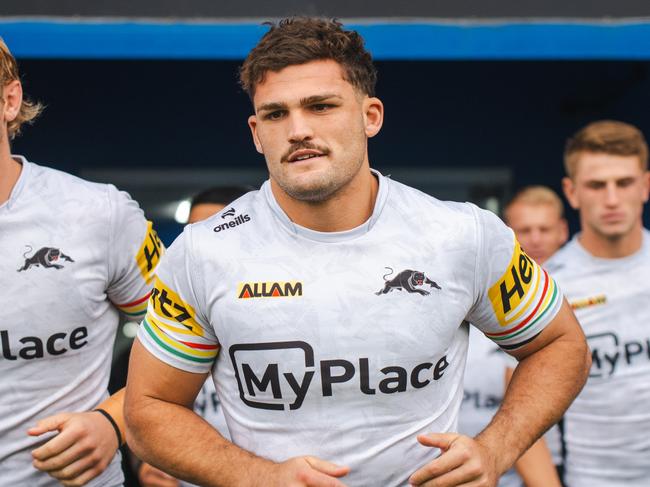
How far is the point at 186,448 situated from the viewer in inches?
86.1

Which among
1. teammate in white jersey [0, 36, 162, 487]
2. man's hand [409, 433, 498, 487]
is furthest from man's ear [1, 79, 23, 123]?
man's hand [409, 433, 498, 487]

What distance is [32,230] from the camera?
2600mm

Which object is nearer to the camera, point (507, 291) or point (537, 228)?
point (507, 291)

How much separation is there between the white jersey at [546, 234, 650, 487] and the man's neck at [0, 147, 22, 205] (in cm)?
230

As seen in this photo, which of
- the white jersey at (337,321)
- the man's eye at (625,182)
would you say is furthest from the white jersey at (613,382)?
the white jersey at (337,321)

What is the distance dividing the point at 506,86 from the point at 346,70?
454 cm

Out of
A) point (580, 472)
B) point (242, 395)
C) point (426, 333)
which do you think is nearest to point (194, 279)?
point (242, 395)

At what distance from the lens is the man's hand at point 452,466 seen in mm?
2037

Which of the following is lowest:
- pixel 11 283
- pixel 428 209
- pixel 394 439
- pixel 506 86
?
pixel 394 439

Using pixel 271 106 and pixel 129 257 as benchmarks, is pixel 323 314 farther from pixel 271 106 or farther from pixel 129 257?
pixel 129 257

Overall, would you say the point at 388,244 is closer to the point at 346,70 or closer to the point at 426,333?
the point at 426,333

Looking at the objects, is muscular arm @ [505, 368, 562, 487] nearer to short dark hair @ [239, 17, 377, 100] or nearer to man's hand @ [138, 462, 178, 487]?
man's hand @ [138, 462, 178, 487]

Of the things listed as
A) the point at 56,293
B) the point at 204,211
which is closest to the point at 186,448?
the point at 56,293

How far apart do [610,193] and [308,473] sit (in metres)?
2.32
